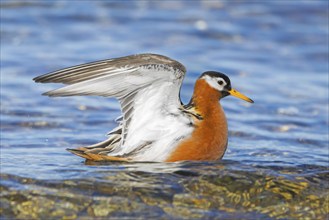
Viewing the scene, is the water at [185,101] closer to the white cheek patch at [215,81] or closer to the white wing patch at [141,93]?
the white wing patch at [141,93]

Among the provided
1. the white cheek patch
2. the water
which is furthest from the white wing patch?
the white cheek patch

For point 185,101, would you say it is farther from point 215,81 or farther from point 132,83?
point 132,83

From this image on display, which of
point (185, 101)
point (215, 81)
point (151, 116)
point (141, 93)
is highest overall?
point (215, 81)

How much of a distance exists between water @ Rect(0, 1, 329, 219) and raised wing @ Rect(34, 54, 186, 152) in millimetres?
582

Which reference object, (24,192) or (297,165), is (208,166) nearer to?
(297,165)

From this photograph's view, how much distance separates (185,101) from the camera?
42.1ft

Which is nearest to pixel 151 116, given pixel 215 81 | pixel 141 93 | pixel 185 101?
pixel 141 93

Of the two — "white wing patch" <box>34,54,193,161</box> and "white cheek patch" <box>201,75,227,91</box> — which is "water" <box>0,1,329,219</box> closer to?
"white wing patch" <box>34,54,193,161</box>

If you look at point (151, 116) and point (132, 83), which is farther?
point (151, 116)

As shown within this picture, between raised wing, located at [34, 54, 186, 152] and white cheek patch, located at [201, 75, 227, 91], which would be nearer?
raised wing, located at [34, 54, 186, 152]

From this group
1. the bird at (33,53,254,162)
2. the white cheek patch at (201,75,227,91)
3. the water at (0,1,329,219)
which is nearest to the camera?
the water at (0,1,329,219)

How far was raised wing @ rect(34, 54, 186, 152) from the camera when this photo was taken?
827 centimetres

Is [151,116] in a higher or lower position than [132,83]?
lower

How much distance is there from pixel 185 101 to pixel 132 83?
14.4 feet
